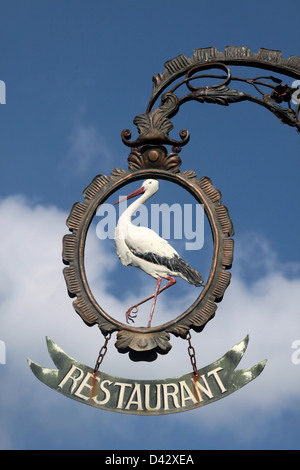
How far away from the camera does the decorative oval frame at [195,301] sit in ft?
24.9

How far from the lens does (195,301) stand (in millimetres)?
7691

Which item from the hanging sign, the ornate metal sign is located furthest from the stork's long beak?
the hanging sign

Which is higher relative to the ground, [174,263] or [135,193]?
[135,193]

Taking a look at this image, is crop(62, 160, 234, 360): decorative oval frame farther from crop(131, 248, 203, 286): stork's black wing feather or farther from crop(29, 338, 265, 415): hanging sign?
crop(29, 338, 265, 415): hanging sign

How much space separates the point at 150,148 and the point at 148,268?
1.08m

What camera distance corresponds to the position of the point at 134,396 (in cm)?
741

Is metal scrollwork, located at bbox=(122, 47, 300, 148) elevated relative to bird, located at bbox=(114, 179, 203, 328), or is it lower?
elevated

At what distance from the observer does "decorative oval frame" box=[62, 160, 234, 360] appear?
760 centimetres

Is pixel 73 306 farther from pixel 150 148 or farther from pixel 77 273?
pixel 150 148

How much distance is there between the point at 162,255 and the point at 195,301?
1.74 ft

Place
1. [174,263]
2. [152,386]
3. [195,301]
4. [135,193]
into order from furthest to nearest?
[135,193], [174,263], [195,301], [152,386]

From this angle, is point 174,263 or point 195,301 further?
point 174,263

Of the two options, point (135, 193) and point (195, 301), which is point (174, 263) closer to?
point (195, 301)

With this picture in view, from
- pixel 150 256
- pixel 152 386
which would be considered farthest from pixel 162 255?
pixel 152 386
